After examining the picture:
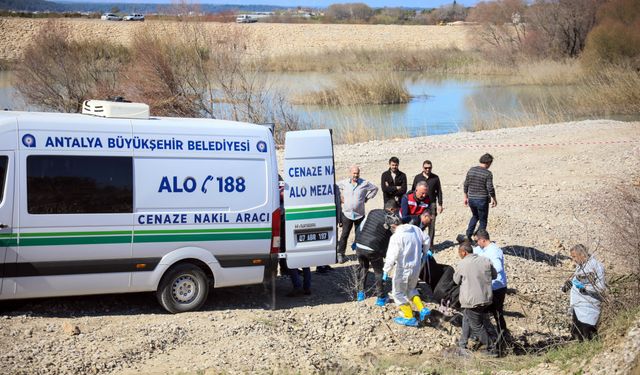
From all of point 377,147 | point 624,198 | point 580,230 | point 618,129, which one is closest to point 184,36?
point 377,147

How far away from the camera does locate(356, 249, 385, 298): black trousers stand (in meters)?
10.2

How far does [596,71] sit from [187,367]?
34697mm

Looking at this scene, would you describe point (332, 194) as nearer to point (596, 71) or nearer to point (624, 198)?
point (624, 198)

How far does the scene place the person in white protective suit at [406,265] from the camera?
9555 millimetres

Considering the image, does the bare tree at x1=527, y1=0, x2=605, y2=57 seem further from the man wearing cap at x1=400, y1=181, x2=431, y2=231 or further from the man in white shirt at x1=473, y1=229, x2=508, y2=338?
the man in white shirt at x1=473, y1=229, x2=508, y2=338

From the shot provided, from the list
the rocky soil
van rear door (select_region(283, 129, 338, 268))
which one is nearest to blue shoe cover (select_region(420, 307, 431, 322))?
the rocky soil

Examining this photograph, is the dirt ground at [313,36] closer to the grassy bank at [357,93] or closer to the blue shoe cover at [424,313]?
the grassy bank at [357,93]

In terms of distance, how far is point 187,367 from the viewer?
Result: 26.5 ft

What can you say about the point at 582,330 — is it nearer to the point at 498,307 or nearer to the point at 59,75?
the point at 498,307

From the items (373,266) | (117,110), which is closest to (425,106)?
(373,266)

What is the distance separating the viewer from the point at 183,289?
9570 mm

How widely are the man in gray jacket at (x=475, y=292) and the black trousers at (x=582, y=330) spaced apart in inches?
41.8

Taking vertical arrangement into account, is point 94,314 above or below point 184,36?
below

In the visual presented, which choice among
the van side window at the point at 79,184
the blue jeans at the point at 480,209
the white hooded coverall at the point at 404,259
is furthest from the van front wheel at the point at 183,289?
the blue jeans at the point at 480,209
